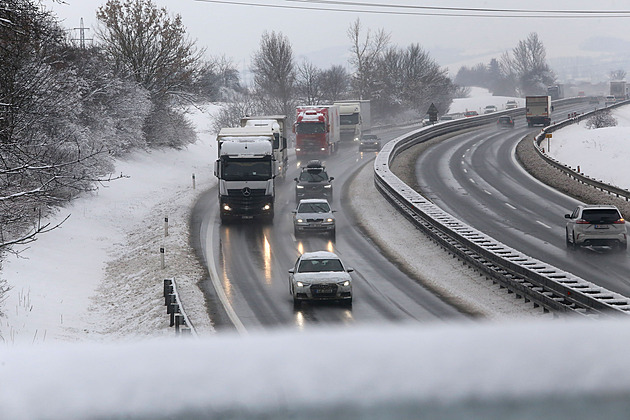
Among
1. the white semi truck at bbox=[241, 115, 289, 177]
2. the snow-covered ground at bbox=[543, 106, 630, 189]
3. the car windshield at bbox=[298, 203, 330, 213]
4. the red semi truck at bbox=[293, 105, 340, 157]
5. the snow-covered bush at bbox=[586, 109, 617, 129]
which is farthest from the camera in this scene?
the snow-covered bush at bbox=[586, 109, 617, 129]

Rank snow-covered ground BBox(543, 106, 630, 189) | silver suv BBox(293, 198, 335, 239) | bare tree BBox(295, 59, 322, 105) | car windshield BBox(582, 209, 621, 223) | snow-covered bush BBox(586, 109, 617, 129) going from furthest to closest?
bare tree BBox(295, 59, 322, 105), snow-covered bush BBox(586, 109, 617, 129), snow-covered ground BBox(543, 106, 630, 189), silver suv BBox(293, 198, 335, 239), car windshield BBox(582, 209, 621, 223)

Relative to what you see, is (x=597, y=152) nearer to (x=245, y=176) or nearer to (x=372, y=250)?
(x=245, y=176)

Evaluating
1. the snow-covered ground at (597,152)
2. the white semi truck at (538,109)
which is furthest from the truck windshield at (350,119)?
the white semi truck at (538,109)

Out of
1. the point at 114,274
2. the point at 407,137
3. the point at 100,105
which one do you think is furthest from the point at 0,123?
the point at 407,137

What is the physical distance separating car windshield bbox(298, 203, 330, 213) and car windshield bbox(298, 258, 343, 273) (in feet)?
36.2

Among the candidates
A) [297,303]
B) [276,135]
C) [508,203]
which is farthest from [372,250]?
[276,135]

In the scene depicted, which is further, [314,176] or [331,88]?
[331,88]

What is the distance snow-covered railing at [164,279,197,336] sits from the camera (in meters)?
16.1

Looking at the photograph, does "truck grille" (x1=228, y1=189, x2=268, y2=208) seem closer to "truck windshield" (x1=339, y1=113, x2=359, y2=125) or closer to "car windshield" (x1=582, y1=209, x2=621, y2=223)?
"car windshield" (x1=582, y1=209, x2=621, y2=223)

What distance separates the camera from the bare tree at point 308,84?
373ft

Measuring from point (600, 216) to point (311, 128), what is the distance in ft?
118

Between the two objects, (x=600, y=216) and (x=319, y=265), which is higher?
(x=600, y=216)

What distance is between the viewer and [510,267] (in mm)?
21516

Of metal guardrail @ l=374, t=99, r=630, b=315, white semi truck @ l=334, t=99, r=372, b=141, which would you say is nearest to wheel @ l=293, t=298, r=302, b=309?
metal guardrail @ l=374, t=99, r=630, b=315
